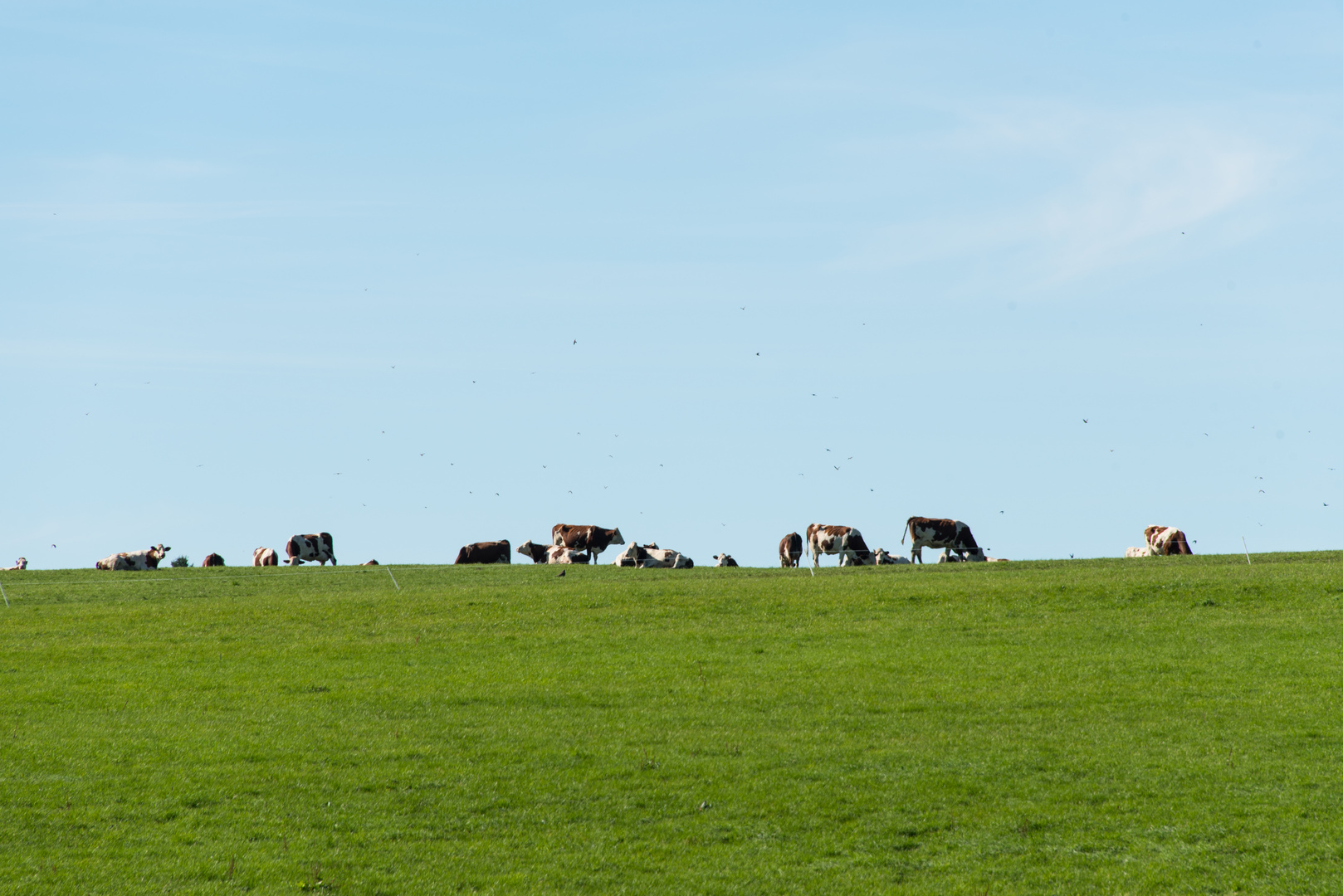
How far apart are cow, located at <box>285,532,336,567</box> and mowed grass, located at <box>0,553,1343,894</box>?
1389 inches

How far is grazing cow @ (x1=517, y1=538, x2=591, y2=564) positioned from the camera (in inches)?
2891

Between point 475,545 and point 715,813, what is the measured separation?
6055 centimetres

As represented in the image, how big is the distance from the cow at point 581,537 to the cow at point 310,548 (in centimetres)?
1386

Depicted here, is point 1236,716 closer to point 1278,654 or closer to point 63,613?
point 1278,654

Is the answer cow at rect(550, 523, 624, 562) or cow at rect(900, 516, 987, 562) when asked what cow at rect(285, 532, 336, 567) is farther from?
cow at rect(900, 516, 987, 562)

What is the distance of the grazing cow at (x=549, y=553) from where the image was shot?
73.4m

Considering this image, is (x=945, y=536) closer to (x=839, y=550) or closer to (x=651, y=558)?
(x=839, y=550)

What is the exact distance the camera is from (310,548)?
252 feet

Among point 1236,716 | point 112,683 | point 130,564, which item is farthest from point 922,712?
point 130,564

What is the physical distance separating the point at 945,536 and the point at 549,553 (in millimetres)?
23361

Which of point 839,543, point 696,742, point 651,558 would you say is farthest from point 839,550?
point 696,742

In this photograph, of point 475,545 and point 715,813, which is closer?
point 715,813

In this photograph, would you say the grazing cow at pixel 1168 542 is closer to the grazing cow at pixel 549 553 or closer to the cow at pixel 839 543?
the cow at pixel 839 543

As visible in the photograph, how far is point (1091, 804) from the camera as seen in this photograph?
1909 cm
